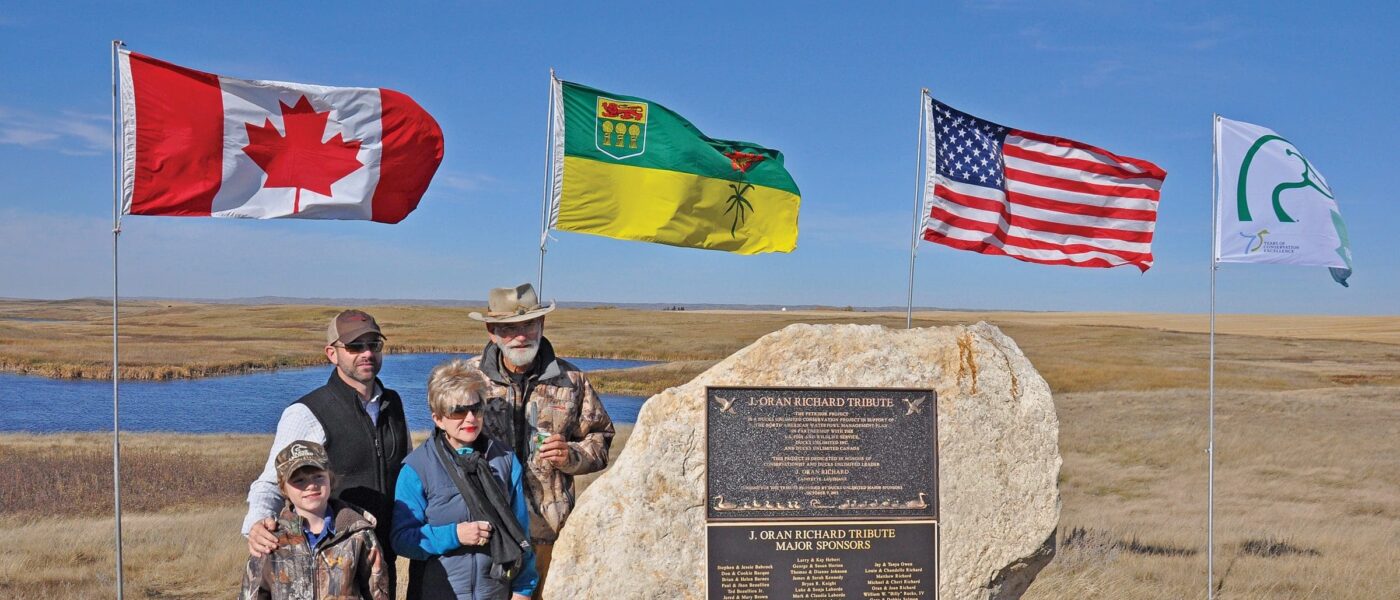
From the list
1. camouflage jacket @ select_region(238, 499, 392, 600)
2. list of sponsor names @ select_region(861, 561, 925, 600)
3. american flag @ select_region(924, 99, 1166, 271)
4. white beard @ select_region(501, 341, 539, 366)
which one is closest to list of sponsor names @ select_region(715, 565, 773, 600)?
list of sponsor names @ select_region(861, 561, 925, 600)

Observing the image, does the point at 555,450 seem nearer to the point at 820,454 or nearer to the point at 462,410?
the point at 462,410

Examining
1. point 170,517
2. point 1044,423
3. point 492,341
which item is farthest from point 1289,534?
point 170,517

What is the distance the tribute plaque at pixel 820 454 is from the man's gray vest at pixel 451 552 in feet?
3.88

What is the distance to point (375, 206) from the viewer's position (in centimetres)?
876

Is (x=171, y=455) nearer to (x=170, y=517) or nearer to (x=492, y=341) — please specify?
(x=170, y=517)

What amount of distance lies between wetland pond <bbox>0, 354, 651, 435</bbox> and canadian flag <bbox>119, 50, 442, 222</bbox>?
71.9ft

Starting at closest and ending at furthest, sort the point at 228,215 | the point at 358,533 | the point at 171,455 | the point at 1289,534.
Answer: the point at 358,533, the point at 228,215, the point at 1289,534, the point at 171,455

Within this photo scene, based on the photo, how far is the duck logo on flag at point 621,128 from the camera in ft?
31.3

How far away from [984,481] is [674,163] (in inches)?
209

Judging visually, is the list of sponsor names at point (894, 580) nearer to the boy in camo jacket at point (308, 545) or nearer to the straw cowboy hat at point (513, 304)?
the straw cowboy hat at point (513, 304)

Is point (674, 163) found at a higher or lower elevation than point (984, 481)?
higher

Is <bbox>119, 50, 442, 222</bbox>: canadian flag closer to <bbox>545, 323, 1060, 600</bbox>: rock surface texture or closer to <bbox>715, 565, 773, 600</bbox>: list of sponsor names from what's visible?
<bbox>545, 323, 1060, 600</bbox>: rock surface texture

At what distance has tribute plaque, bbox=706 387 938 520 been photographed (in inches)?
211

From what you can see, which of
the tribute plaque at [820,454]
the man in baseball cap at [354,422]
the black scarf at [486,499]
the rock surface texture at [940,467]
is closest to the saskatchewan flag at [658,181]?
the rock surface texture at [940,467]
